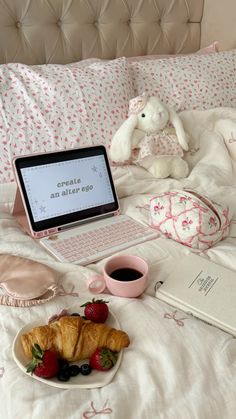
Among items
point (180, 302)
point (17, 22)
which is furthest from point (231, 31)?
point (180, 302)

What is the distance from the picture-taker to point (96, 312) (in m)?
0.72

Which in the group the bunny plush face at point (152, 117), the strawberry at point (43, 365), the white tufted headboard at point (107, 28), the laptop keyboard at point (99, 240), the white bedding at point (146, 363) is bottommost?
the laptop keyboard at point (99, 240)

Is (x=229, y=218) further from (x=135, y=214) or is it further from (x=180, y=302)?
(x=180, y=302)

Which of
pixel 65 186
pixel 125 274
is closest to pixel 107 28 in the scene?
pixel 65 186

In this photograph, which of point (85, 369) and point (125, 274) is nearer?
point (85, 369)

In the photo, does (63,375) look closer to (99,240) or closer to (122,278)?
(122,278)

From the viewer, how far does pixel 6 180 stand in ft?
4.26

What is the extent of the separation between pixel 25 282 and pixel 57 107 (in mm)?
744

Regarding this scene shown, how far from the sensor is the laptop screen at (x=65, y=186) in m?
1.09

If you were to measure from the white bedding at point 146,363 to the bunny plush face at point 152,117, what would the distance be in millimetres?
593

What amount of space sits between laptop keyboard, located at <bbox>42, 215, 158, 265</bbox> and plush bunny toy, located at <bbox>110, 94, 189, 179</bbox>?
0.33 metres

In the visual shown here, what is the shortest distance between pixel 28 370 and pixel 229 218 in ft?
2.36

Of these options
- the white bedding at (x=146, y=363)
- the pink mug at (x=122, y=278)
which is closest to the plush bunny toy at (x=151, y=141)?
the white bedding at (x=146, y=363)

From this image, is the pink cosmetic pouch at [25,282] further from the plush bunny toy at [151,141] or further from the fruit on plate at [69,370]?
the plush bunny toy at [151,141]
